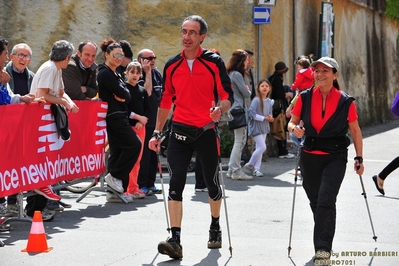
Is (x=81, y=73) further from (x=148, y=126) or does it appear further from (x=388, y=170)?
(x=388, y=170)

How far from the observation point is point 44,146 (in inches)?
421

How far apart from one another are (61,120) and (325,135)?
13.2ft

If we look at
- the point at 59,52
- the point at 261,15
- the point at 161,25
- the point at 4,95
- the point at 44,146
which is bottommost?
the point at 44,146

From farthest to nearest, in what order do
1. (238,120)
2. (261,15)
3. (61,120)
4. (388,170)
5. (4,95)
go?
1. (261,15)
2. (238,120)
3. (388,170)
4. (61,120)
5. (4,95)

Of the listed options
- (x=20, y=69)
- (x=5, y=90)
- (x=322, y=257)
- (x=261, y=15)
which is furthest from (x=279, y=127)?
(x=322, y=257)

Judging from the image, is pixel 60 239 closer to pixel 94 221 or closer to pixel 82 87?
pixel 94 221

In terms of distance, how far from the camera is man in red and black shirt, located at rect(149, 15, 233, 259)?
335 inches

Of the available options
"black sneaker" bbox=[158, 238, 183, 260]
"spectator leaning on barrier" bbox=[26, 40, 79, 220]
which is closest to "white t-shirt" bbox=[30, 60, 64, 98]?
"spectator leaning on barrier" bbox=[26, 40, 79, 220]

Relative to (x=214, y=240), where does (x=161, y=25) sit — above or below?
above

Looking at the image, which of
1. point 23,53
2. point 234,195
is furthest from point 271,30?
point 23,53

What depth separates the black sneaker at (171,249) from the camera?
8.11 metres

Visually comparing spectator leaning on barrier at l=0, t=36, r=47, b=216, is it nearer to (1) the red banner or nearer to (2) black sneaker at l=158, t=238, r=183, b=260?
(1) the red banner

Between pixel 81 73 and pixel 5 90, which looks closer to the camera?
pixel 5 90

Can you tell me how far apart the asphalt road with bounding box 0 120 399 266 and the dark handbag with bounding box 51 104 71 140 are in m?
1.01
